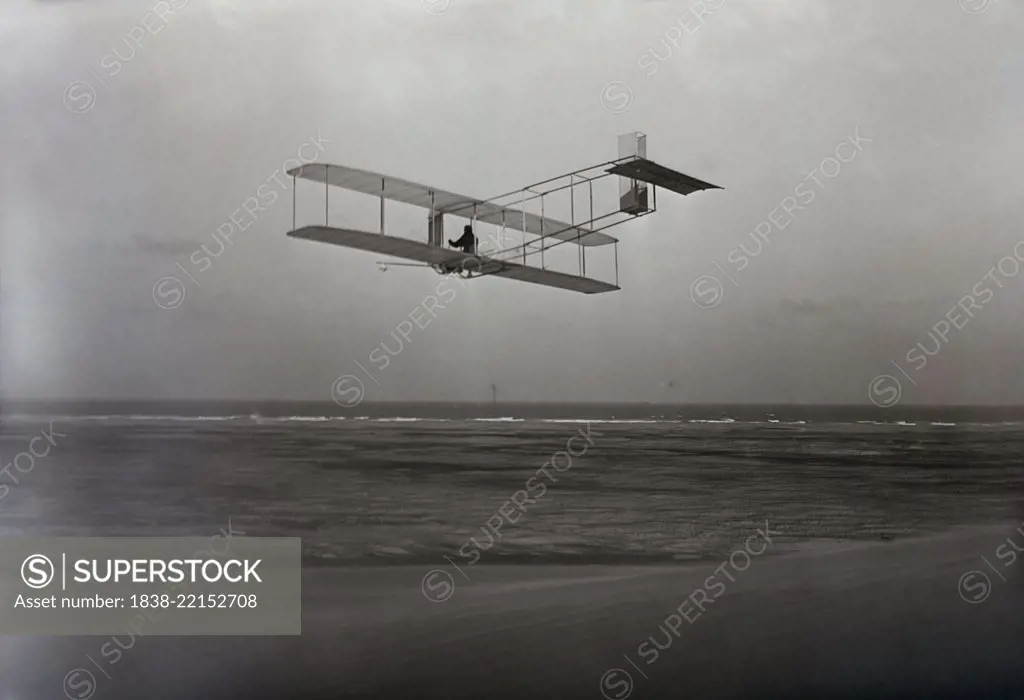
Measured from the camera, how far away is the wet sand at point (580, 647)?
3.15m

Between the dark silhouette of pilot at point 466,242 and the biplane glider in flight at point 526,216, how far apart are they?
43mm

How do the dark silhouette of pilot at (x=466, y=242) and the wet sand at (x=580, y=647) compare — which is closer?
the wet sand at (x=580, y=647)

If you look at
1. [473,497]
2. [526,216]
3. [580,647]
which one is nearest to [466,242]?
[526,216]

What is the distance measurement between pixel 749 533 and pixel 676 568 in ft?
1.38

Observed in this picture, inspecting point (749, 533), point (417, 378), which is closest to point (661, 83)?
point (417, 378)

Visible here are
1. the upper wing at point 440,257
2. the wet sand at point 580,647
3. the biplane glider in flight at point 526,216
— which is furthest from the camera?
the wet sand at point 580,647

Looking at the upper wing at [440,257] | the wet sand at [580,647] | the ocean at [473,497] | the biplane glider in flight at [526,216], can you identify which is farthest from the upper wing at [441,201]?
the wet sand at [580,647]

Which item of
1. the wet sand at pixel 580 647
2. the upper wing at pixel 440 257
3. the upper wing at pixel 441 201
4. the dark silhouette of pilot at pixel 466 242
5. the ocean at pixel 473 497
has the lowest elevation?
the wet sand at pixel 580 647

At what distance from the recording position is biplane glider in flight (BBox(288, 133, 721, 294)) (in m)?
3.05

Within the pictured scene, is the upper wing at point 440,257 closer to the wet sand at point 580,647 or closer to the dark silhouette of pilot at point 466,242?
the dark silhouette of pilot at point 466,242

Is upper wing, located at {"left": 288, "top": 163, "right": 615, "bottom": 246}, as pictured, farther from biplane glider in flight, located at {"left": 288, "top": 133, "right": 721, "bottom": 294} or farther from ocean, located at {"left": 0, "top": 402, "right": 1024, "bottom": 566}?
ocean, located at {"left": 0, "top": 402, "right": 1024, "bottom": 566}

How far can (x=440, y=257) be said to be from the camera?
3.24m

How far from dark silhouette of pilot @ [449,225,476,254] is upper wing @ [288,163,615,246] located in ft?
0.25

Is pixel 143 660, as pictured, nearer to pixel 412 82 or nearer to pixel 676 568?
pixel 676 568
